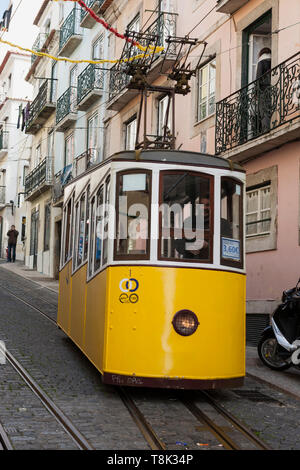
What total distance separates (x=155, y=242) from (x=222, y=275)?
0.81 meters

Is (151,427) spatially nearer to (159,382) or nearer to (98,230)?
(159,382)

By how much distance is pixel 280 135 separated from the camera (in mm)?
11703

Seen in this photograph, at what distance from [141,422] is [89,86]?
1884 cm

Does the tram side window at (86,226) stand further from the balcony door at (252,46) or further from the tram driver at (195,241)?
the balcony door at (252,46)

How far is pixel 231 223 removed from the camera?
7.71 m

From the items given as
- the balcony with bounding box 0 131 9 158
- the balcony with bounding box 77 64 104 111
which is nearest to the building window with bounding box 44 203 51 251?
the balcony with bounding box 77 64 104 111

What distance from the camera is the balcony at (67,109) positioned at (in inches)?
1040

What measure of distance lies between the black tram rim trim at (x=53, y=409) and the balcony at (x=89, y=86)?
50.5 ft

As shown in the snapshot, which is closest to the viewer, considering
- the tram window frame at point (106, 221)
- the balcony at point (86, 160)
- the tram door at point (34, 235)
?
the tram window frame at point (106, 221)

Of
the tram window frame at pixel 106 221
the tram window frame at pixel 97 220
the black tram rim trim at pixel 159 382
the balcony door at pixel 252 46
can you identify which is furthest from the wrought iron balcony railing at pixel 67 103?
the black tram rim trim at pixel 159 382

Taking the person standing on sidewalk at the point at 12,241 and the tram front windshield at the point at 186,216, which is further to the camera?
the person standing on sidewalk at the point at 12,241

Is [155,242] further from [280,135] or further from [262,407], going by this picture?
[280,135]

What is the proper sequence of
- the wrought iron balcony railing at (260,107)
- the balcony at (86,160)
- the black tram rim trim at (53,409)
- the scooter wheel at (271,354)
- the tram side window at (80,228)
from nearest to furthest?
1. the black tram rim trim at (53,409)
2. the tram side window at (80,228)
3. the scooter wheel at (271,354)
4. the wrought iron balcony railing at (260,107)
5. the balcony at (86,160)
